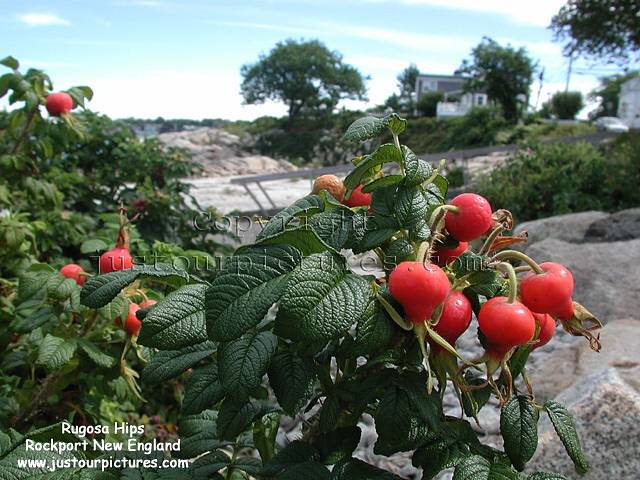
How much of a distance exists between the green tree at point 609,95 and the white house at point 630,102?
5.78 meters

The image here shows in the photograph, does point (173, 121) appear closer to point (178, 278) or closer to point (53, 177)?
point (53, 177)

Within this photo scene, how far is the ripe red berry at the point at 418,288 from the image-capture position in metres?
0.69

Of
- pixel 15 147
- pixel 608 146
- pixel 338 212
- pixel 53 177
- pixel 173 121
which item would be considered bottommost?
pixel 173 121

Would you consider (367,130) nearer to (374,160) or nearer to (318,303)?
(374,160)

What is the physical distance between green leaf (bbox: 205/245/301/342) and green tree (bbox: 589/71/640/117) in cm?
5006

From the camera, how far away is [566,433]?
0.90 meters

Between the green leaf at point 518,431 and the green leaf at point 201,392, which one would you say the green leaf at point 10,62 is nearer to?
the green leaf at point 201,392

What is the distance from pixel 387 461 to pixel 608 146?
9.40 meters

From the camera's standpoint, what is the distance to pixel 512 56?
2408 centimetres

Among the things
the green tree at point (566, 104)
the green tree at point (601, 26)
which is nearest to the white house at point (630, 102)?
the green tree at point (566, 104)

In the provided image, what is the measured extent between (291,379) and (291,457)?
20 cm

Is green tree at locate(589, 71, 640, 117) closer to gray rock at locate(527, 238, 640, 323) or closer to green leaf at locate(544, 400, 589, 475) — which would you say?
gray rock at locate(527, 238, 640, 323)

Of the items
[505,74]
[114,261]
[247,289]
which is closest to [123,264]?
[114,261]

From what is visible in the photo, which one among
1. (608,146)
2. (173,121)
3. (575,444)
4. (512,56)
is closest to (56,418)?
(575,444)
